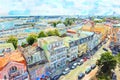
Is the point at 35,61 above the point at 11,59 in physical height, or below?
below

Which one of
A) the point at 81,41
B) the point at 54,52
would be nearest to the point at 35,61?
the point at 54,52

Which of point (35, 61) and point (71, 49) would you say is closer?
point (35, 61)

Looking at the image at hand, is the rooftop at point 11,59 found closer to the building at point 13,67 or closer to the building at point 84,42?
the building at point 13,67

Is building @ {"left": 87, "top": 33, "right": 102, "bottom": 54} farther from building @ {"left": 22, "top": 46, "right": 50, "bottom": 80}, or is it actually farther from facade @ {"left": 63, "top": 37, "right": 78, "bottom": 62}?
building @ {"left": 22, "top": 46, "right": 50, "bottom": 80}

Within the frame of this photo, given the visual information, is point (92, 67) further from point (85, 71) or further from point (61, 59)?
point (61, 59)

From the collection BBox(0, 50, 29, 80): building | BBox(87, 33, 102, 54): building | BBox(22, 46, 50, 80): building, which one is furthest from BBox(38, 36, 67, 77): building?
BBox(87, 33, 102, 54): building

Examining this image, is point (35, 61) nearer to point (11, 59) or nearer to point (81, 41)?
point (11, 59)

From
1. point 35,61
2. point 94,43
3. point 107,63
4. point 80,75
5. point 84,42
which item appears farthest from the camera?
point 94,43
